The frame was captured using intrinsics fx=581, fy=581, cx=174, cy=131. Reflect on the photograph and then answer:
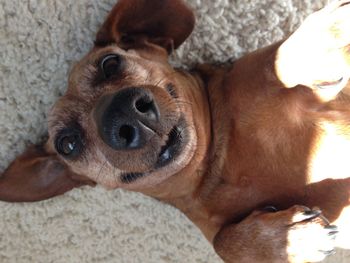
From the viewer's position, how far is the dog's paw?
5.98 feet

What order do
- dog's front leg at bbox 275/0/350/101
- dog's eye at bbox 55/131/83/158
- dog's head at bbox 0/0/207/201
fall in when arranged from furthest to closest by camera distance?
dog's eye at bbox 55/131/83/158 < dog's head at bbox 0/0/207/201 < dog's front leg at bbox 275/0/350/101

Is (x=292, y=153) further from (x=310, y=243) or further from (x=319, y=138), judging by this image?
(x=310, y=243)

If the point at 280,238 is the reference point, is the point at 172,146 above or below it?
above

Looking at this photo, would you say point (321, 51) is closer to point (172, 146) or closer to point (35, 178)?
point (172, 146)

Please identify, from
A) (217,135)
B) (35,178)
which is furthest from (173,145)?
(35,178)

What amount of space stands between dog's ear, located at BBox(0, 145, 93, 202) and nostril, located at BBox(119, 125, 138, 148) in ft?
2.03

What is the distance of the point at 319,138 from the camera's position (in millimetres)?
2014

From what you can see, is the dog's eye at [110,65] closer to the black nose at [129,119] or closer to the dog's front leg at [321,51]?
the black nose at [129,119]

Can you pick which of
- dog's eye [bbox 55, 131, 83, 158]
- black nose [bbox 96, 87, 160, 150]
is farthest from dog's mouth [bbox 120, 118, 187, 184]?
dog's eye [bbox 55, 131, 83, 158]

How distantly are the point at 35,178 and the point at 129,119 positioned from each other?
2.40ft

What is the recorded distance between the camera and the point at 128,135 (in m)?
1.74

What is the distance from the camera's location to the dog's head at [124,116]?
69.6 inches

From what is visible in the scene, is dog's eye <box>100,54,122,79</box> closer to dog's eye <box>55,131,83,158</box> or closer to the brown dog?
the brown dog

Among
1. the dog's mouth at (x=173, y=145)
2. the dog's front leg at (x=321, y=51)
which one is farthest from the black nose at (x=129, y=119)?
the dog's front leg at (x=321, y=51)
